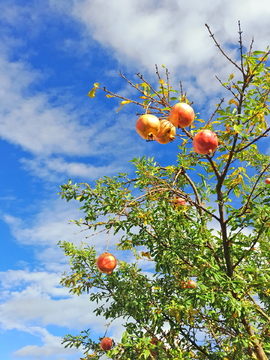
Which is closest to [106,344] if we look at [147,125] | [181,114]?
[147,125]

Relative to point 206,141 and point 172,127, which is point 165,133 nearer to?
point 172,127

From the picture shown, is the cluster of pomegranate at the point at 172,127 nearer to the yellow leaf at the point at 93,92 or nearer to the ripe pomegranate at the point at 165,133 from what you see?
the ripe pomegranate at the point at 165,133

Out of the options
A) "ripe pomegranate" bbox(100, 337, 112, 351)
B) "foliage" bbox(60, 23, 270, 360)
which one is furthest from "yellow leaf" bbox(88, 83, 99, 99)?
"ripe pomegranate" bbox(100, 337, 112, 351)

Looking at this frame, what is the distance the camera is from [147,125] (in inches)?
96.3

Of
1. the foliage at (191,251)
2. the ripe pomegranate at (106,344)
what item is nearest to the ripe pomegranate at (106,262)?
the foliage at (191,251)

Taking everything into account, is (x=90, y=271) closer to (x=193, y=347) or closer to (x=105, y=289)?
(x=105, y=289)

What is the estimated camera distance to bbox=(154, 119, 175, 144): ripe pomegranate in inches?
107

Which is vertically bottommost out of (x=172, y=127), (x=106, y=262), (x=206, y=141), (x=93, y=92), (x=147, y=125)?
(x=106, y=262)

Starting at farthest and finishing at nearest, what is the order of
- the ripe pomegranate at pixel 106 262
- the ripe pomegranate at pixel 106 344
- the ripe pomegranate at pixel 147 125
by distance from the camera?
the ripe pomegranate at pixel 106 344 < the ripe pomegranate at pixel 106 262 < the ripe pomegranate at pixel 147 125

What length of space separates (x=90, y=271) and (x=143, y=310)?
1.65m

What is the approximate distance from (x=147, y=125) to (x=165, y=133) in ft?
1.13

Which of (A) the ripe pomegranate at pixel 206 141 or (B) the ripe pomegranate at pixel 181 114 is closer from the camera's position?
(B) the ripe pomegranate at pixel 181 114

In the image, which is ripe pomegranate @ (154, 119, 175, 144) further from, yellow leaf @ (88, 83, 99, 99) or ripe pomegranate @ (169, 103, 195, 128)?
yellow leaf @ (88, 83, 99, 99)

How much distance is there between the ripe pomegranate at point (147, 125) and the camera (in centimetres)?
244
